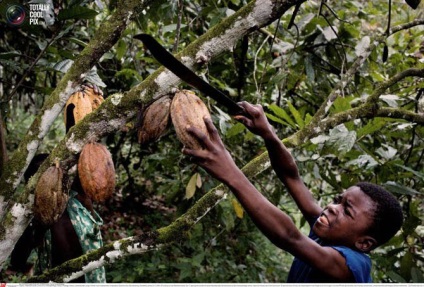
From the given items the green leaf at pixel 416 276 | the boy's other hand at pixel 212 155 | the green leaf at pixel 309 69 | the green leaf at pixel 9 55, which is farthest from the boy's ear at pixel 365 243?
the green leaf at pixel 9 55

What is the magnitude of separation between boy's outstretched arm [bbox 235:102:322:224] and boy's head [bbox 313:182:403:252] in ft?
0.76

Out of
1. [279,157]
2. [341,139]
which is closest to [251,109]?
[279,157]

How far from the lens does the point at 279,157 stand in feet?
4.66

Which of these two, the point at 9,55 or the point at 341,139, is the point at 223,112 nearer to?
the point at 341,139

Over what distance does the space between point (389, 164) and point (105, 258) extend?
1365 mm

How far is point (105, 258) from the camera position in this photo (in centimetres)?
112

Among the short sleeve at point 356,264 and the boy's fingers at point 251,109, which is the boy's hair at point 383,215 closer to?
the short sleeve at point 356,264

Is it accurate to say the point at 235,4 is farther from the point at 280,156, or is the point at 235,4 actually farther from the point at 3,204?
the point at 3,204

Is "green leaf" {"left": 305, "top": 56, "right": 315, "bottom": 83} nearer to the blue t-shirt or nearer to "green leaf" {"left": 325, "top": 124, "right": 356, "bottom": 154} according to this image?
"green leaf" {"left": 325, "top": 124, "right": 356, "bottom": 154}

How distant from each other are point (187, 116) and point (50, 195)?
336mm

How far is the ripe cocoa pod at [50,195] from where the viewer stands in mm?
878

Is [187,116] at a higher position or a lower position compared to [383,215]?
higher

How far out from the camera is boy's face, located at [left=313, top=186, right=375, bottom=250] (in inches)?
53.9

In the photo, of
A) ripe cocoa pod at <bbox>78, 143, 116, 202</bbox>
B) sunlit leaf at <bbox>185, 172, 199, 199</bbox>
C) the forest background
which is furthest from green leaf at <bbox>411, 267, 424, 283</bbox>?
ripe cocoa pod at <bbox>78, 143, 116, 202</bbox>
